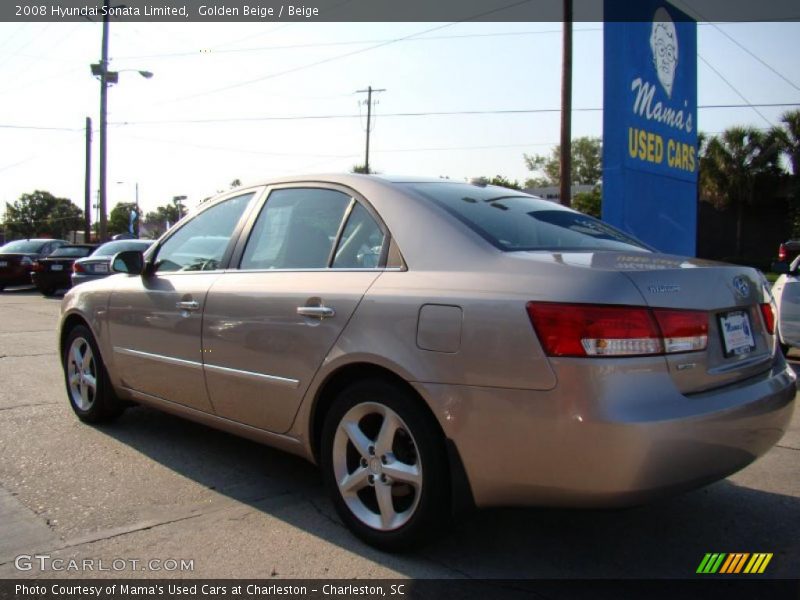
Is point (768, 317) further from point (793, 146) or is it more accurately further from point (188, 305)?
point (793, 146)

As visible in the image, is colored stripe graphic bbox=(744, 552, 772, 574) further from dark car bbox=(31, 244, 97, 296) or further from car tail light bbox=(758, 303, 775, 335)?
dark car bbox=(31, 244, 97, 296)

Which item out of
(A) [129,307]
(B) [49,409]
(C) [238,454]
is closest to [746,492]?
(C) [238,454]

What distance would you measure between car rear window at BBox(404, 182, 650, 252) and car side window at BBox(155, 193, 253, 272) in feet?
4.09

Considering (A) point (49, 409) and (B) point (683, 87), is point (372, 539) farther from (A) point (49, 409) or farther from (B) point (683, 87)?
(B) point (683, 87)

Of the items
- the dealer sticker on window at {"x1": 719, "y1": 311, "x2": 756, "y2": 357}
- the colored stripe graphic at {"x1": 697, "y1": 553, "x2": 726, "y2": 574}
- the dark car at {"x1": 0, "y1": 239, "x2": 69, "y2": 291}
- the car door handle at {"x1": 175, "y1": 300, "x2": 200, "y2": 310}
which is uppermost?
the dark car at {"x1": 0, "y1": 239, "x2": 69, "y2": 291}

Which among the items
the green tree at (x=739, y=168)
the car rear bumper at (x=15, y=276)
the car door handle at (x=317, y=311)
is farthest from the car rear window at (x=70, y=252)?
the green tree at (x=739, y=168)

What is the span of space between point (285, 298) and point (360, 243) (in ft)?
1.49

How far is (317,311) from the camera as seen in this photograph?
314 centimetres

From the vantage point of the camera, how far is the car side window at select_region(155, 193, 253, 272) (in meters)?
4.04

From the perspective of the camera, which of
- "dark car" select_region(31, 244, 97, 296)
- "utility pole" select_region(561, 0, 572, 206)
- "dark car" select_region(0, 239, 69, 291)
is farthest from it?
"dark car" select_region(0, 239, 69, 291)

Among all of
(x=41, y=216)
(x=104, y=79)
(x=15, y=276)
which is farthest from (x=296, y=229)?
(x=41, y=216)

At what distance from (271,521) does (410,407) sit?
108cm

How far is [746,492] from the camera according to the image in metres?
3.71

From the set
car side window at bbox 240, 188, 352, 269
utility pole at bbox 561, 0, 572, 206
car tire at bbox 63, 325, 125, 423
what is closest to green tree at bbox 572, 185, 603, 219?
utility pole at bbox 561, 0, 572, 206
